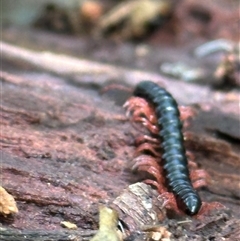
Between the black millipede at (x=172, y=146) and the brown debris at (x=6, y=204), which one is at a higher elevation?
the black millipede at (x=172, y=146)

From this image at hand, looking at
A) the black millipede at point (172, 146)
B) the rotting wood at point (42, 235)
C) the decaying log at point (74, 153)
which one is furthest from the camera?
the black millipede at point (172, 146)

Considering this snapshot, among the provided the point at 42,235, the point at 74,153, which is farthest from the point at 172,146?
the point at 42,235

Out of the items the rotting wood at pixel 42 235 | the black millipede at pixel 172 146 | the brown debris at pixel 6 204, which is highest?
the black millipede at pixel 172 146

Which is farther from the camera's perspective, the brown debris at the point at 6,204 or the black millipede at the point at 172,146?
the black millipede at the point at 172,146

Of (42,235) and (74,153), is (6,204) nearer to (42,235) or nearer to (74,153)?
(42,235)

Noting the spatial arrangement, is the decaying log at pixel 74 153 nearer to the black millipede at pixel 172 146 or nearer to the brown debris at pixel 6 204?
the brown debris at pixel 6 204

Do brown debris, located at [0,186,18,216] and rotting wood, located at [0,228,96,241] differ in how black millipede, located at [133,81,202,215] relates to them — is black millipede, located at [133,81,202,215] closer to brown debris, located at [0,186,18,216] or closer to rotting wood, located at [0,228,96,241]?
rotting wood, located at [0,228,96,241]

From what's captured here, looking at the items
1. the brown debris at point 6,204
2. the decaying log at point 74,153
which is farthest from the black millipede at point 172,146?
the brown debris at point 6,204

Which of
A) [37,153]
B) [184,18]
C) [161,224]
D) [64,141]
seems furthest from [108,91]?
[184,18]
